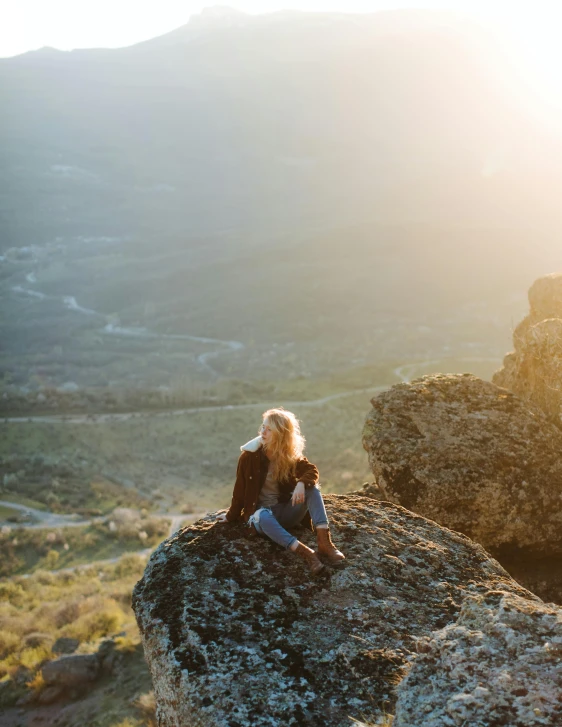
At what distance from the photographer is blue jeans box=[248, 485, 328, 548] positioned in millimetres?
5145

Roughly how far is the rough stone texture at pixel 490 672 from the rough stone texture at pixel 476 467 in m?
3.33

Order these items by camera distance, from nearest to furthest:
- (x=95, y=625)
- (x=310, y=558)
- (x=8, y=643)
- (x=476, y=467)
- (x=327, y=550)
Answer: (x=310, y=558)
(x=327, y=550)
(x=476, y=467)
(x=8, y=643)
(x=95, y=625)

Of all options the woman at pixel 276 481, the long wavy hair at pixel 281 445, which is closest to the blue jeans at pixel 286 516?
the woman at pixel 276 481

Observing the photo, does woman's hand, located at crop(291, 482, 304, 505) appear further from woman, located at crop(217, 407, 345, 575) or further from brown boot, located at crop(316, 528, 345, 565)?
brown boot, located at crop(316, 528, 345, 565)

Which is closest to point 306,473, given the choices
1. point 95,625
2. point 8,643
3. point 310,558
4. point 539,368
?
point 310,558

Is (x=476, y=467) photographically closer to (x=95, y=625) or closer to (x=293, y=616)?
(x=293, y=616)

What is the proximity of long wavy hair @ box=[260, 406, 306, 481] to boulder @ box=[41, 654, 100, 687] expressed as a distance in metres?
9.18

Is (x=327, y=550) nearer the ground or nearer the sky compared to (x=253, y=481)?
nearer the ground

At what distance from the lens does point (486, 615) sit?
3.69 meters

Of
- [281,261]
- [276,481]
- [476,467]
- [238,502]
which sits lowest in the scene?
[281,261]

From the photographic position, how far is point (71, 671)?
483 inches

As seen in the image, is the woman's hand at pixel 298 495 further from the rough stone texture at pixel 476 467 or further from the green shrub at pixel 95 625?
the green shrub at pixel 95 625

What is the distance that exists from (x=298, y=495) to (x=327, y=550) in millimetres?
559

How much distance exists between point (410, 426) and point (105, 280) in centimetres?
13529
